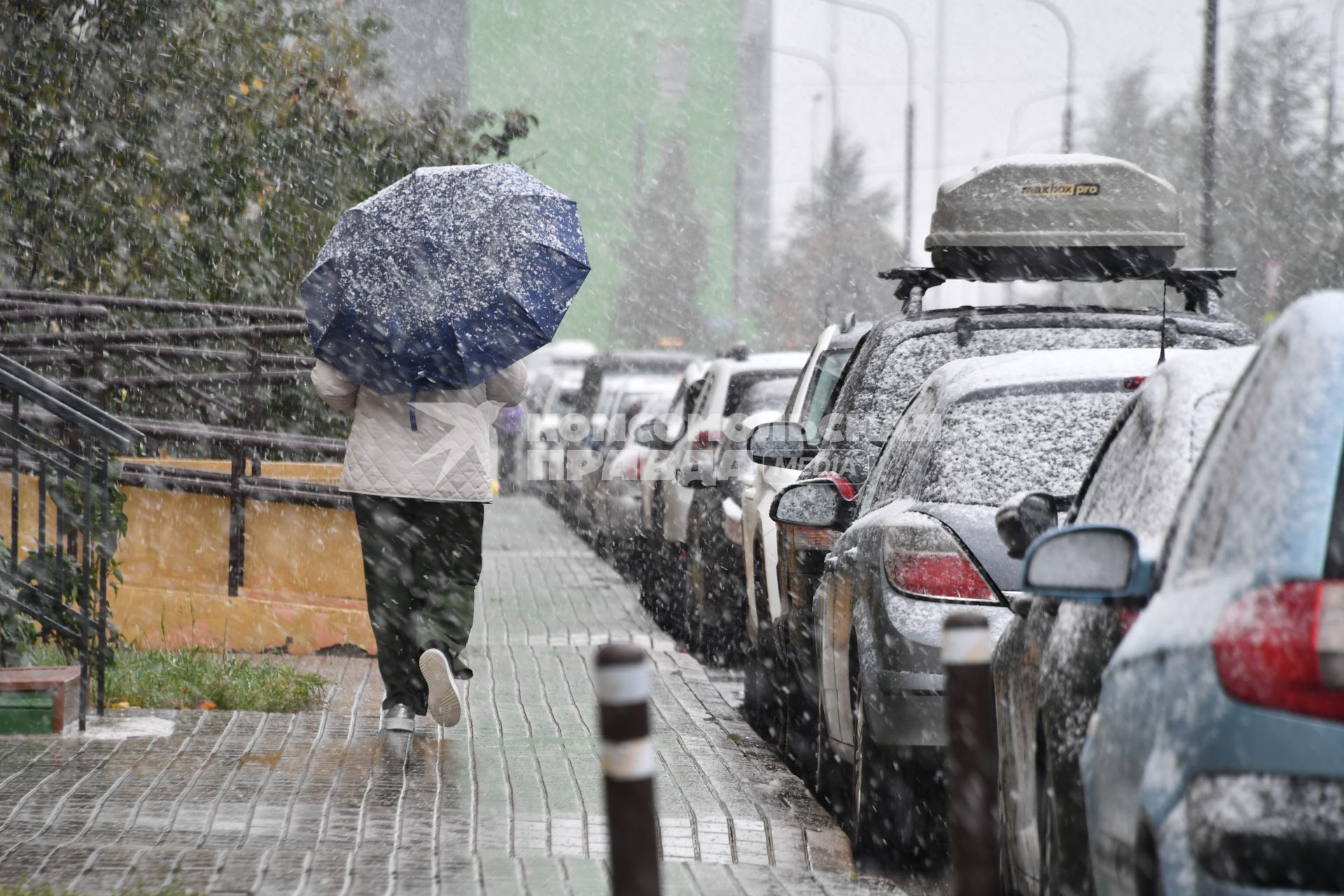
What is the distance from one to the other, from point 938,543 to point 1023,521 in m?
1.37

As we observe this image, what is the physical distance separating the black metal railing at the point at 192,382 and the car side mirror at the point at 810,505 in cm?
418

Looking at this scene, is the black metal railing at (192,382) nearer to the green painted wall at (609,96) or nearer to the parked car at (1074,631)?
the parked car at (1074,631)

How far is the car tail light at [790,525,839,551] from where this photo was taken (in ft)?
28.2

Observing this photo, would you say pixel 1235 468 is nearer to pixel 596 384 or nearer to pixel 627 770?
pixel 627 770

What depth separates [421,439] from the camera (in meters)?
8.10

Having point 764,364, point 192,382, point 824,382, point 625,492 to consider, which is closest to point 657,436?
point 764,364

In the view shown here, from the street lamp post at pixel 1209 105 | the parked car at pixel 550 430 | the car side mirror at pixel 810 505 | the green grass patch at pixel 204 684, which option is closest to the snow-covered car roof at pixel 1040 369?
the car side mirror at pixel 810 505

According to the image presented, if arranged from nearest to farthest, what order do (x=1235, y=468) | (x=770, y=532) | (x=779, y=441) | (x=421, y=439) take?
(x=1235, y=468) < (x=421, y=439) < (x=779, y=441) < (x=770, y=532)

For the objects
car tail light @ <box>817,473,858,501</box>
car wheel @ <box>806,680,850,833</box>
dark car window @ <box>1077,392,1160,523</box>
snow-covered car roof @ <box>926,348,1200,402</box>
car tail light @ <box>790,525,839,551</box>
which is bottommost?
car wheel @ <box>806,680,850,833</box>

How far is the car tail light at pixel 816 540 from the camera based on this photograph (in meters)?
8.60

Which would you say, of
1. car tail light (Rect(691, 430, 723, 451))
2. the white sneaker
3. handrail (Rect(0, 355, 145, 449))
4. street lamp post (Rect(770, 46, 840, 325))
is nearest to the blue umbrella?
handrail (Rect(0, 355, 145, 449))

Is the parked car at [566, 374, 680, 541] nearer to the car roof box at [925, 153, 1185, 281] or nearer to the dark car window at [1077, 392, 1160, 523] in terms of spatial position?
the car roof box at [925, 153, 1185, 281]

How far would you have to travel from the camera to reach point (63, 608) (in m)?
7.98

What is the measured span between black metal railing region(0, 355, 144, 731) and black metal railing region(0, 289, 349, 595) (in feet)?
7.51
